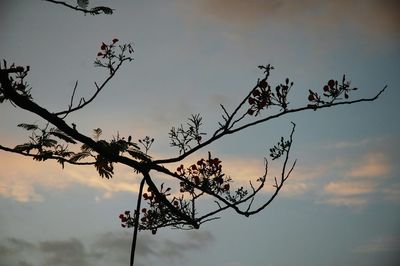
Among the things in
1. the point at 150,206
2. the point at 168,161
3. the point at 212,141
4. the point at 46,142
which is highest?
the point at 150,206

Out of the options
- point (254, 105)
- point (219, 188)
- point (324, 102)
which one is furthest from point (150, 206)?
point (324, 102)

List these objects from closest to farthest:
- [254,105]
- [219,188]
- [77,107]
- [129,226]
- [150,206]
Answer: [77,107] < [254,105] < [219,188] < [150,206] < [129,226]

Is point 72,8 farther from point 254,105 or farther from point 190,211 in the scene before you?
point 190,211

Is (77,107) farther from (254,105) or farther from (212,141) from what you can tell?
(254,105)

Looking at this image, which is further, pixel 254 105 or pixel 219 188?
pixel 219 188

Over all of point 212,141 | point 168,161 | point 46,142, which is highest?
Answer: point 46,142

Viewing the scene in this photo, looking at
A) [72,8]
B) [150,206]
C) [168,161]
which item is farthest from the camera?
[150,206]

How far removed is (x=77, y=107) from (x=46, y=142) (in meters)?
0.61

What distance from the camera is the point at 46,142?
4.34 metres

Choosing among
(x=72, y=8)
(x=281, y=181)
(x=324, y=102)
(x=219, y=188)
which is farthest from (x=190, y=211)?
(x=72, y=8)

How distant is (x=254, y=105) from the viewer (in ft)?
17.2

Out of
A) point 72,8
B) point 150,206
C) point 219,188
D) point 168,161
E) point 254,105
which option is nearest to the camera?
point 168,161

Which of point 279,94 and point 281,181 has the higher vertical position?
point 279,94

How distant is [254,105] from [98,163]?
242 centimetres
